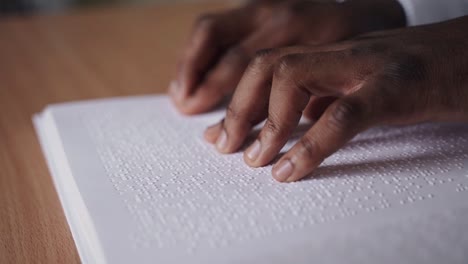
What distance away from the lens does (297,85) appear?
0.52 metres

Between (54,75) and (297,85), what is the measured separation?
1.79ft

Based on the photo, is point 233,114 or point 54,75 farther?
point 54,75

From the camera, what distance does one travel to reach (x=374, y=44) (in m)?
0.53

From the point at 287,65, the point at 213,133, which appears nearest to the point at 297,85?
the point at 287,65

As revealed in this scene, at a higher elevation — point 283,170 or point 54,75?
point 283,170

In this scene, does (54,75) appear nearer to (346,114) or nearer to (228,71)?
(228,71)

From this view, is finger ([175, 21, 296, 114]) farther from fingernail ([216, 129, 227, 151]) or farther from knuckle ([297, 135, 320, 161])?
knuckle ([297, 135, 320, 161])

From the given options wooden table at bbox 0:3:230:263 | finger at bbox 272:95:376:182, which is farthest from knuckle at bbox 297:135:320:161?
wooden table at bbox 0:3:230:263

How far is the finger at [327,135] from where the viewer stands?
478mm

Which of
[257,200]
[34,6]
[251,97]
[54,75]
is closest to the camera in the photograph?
[257,200]

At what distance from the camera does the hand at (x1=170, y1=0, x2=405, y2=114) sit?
2.38 ft

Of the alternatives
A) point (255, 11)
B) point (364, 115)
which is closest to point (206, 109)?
point (255, 11)

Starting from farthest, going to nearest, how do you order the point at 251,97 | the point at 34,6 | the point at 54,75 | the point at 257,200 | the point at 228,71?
the point at 34,6
the point at 54,75
the point at 228,71
the point at 251,97
the point at 257,200

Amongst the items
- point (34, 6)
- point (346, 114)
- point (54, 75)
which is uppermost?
point (346, 114)
